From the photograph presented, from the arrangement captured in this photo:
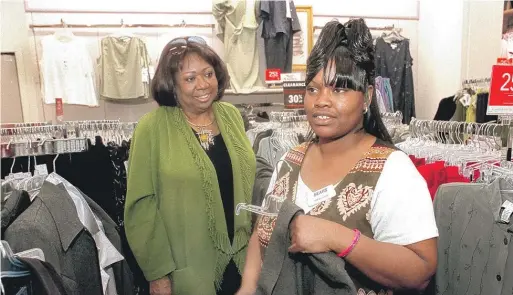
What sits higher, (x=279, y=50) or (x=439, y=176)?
(x=279, y=50)

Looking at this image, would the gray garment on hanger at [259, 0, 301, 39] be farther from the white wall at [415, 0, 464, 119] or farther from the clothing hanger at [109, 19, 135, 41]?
the white wall at [415, 0, 464, 119]

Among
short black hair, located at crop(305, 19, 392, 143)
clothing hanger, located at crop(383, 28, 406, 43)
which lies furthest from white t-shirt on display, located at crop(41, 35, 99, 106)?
short black hair, located at crop(305, 19, 392, 143)

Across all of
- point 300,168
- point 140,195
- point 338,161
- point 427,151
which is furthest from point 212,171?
point 427,151

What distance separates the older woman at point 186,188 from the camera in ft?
4.99

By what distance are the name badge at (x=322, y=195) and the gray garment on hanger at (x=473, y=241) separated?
661 millimetres

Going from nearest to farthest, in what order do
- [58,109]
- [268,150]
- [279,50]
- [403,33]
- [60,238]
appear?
[60,238] < [268,150] < [58,109] < [279,50] < [403,33]

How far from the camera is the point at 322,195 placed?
36.7 inches

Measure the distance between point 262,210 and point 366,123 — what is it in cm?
35

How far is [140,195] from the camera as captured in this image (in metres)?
1.50

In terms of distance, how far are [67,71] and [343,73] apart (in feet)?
11.4

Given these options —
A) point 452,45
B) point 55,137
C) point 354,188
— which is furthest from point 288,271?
point 452,45

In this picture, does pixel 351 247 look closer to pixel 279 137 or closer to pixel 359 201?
pixel 359 201

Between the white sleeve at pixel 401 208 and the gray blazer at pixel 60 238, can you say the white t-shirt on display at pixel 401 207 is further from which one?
the gray blazer at pixel 60 238

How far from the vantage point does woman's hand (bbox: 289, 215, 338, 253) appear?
81 cm
